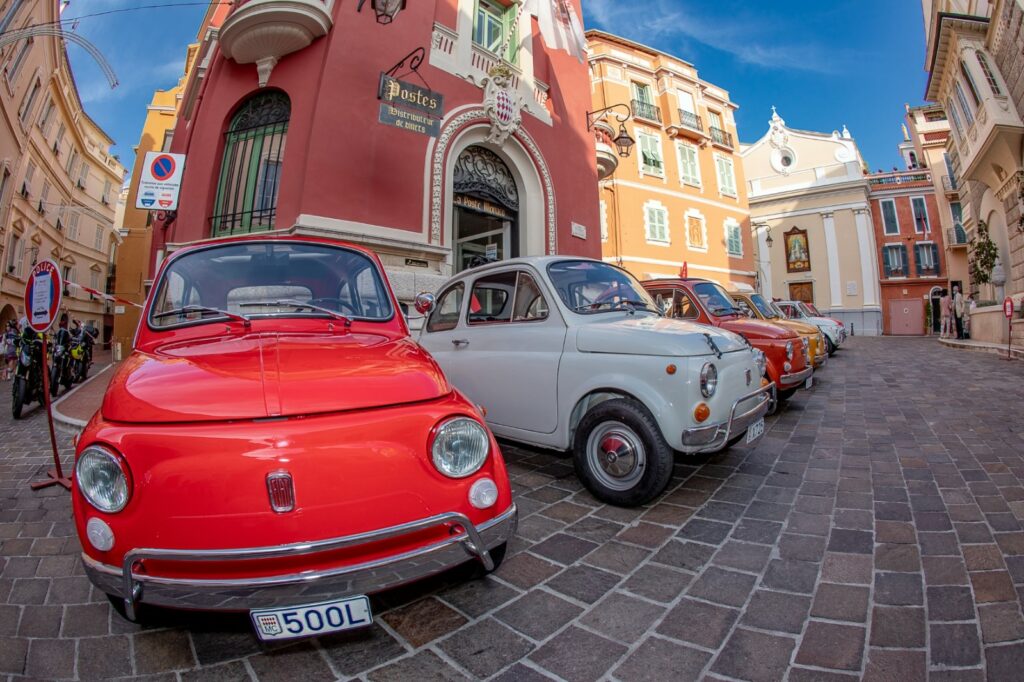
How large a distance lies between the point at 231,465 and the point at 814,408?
636 cm

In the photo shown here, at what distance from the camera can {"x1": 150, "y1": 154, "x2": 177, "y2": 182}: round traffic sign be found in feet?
23.5

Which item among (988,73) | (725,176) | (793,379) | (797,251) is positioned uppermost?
(725,176)

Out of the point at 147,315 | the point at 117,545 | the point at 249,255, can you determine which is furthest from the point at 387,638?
the point at 249,255

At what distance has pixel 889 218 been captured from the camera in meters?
29.6

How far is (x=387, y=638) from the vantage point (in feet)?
5.16

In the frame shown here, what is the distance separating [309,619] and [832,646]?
177 cm

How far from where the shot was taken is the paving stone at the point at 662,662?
139 cm

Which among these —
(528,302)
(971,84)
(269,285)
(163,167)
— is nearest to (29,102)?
(163,167)

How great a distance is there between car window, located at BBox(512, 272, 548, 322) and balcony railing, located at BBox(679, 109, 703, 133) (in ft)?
71.3

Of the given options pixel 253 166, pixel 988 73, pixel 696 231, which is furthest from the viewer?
pixel 696 231

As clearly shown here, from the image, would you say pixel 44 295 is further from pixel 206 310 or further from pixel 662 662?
pixel 662 662

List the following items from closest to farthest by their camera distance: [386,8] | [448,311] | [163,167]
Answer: [448,311] < [163,167] < [386,8]

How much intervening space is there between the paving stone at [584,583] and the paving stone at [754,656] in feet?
1.63

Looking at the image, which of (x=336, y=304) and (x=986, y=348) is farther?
(x=986, y=348)
